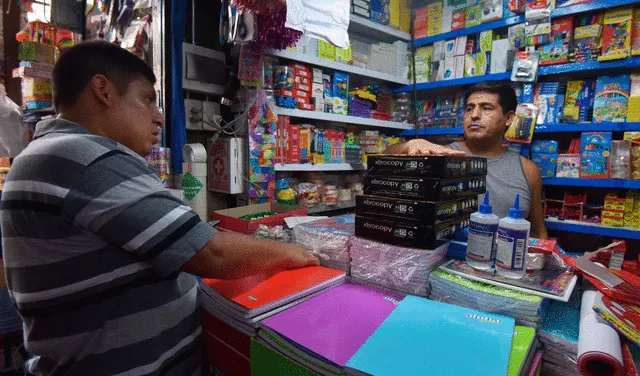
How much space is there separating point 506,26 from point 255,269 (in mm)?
3325

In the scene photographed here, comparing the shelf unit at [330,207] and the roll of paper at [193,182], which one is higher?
the roll of paper at [193,182]

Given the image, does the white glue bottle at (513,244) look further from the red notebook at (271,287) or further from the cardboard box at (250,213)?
the cardboard box at (250,213)

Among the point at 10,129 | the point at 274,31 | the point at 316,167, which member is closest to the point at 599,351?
the point at 274,31

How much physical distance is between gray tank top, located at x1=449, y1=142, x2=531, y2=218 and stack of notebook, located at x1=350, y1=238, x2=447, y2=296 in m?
1.40

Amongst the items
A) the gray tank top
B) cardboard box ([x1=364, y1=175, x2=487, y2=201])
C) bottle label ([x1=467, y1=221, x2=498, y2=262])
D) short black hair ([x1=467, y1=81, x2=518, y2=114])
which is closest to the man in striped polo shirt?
cardboard box ([x1=364, y1=175, x2=487, y2=201])

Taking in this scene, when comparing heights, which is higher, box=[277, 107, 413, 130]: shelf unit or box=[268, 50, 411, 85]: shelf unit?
box=[268, 50, 411, 85]: shelf unit

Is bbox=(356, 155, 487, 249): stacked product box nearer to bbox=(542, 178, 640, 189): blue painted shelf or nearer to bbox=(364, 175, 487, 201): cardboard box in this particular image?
bbox=(364, 175, 487, 201): cardboard box

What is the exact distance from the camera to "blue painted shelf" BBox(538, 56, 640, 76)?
2508 millimetres

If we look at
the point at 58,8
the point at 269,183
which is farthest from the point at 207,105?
the point at 58,8

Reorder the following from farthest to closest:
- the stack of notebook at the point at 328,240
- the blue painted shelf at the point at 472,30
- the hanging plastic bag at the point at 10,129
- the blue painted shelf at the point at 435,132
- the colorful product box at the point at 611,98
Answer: the blue painted shelf at the point at 435,132 → the hanging plastic bag at the point at 10,129 → the blue painted shelf at the point at 472,30 → the colorful product box at the point at 611,98 → the stack of notebook at the point at 328,240

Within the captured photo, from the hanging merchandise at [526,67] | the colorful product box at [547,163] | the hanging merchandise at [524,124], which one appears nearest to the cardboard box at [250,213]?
the hanging merchandise at [524,124]

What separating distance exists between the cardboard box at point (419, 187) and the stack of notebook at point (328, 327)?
1.11ft

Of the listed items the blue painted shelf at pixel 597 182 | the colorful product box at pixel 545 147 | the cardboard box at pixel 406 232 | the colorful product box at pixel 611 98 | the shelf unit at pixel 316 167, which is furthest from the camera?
the colorful product box at pixel 545 147

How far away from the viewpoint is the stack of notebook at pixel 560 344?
2.72ft
